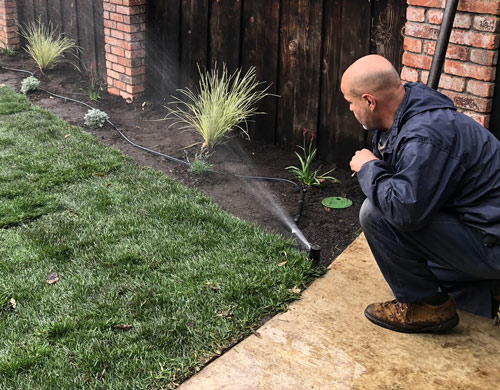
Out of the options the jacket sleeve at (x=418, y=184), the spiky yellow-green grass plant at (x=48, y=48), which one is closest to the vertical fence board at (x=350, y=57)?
the jacket sleeve at (x=418, y=184)

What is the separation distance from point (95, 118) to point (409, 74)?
342 cm

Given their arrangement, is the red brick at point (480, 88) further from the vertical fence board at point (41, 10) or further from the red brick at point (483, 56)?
the vertical fence board at point (41, 10)

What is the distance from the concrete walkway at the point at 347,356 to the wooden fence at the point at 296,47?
2265 millimetres

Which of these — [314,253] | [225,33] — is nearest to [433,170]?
[314,253]

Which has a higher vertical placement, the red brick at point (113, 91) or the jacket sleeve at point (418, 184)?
the jacket sleeve at point (418, 184)

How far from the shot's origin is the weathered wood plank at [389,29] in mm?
4660

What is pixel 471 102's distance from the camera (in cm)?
402

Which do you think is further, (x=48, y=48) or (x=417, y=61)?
(x=48, y=48)

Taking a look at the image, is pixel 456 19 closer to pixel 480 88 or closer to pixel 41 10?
pixel 480 88

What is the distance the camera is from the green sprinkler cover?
4613mm

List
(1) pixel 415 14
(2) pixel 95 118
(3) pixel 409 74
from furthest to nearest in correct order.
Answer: (2) pixel 95 118 → (3) pixel 409 74 → (1) pixel 415 14

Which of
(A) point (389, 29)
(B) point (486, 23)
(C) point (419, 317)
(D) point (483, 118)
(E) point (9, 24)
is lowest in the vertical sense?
(C) point (419, 317)

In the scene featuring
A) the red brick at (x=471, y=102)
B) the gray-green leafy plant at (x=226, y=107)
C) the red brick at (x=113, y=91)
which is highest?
the red brick at (x=471, y=102)

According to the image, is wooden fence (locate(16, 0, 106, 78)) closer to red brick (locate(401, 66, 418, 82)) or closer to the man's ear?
red brick (locate(401, 66, 418, 82))
